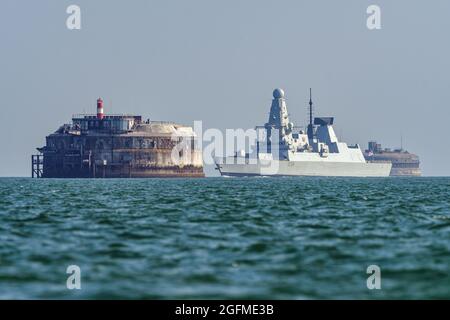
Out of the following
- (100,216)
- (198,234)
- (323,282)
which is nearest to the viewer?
(323,282)

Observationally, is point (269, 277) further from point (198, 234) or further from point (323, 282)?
point (198, 234)

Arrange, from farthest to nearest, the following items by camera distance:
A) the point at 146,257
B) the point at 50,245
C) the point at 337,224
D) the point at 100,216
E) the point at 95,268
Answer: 1. the point at 100,216
2. the point at 337,224
3. the point at 50,245
4. the point at 146,257
5. the point at 95,268

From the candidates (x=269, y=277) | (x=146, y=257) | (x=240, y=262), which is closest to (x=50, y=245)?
(x=146, y=257)

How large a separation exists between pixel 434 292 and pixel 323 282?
2.71m

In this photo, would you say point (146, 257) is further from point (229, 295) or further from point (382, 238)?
point (382, 238)

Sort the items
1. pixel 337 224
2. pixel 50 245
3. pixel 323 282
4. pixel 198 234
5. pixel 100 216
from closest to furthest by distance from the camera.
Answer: pixel 323 282, pixel 50 245, pixel 198 234, pixel 337 224, pixel 100 216

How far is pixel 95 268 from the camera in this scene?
2722cm

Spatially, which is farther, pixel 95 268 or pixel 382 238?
pixel 382 238
